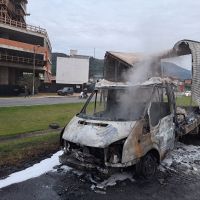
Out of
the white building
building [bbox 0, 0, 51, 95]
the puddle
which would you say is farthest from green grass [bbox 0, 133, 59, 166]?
the white building

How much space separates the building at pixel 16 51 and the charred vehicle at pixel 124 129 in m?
41.8

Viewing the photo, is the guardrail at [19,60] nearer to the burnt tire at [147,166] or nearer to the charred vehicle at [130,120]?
the charred vehicle at [130,120]

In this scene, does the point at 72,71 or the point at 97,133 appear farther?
the point at 72,71

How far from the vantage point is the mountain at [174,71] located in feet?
30.5

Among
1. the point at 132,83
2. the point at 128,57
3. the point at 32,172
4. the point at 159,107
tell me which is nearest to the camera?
the point at 32,172

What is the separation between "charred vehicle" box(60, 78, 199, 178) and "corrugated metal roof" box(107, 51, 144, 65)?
134 cm

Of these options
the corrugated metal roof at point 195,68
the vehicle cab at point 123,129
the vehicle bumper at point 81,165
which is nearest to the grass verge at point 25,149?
the vehicle bumper at point 81,165

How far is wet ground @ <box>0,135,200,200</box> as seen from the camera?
5.94 meters

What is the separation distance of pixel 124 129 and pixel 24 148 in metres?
4.04

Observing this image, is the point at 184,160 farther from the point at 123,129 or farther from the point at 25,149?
the point at 25,149

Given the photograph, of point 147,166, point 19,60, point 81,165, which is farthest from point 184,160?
point 19,60

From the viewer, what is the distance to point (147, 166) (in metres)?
6.69

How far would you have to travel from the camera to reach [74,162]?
6.46m

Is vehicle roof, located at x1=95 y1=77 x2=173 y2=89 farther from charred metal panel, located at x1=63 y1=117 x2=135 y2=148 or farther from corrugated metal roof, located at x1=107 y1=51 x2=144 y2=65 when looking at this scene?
charred metal panel, located at x1=63 y1=117 x2=135 y2=148
